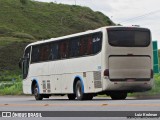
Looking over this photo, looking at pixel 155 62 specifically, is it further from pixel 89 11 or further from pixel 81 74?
pixel 89 11

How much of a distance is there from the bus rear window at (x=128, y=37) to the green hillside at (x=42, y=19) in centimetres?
8328

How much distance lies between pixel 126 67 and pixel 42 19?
11804 centimetres

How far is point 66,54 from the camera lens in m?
32.3

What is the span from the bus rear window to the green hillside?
83285 mm

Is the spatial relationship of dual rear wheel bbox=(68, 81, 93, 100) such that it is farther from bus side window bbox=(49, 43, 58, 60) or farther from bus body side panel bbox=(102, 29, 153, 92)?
bus side window bbox=(49, 43, 58, 60)

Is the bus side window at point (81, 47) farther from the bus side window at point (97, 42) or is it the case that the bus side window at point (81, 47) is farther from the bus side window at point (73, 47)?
the bus side window at point (97, 42)

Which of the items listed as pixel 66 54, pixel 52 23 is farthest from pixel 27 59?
pixel 52 23

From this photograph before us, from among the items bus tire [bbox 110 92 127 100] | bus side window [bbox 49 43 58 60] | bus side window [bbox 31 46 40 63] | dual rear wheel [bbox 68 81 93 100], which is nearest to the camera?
dual rear wheel [bbox 68 81 93 100]

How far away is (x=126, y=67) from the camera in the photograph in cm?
2920

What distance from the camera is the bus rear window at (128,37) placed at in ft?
96.2

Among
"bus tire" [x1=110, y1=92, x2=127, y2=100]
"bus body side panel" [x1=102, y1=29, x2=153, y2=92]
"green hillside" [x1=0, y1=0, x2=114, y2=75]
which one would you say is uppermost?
"green hillside" [x1=0, y1=0, x2=114, y2=75]

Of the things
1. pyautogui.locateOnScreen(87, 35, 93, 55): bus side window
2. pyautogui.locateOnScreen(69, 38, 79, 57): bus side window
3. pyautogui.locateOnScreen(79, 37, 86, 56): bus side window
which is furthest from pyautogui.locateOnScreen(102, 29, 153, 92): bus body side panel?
pyautogui.locateOnScreen(69, 38, 79, 57): bus side window

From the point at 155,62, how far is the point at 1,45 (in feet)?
217

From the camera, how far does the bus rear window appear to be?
29328 mm
